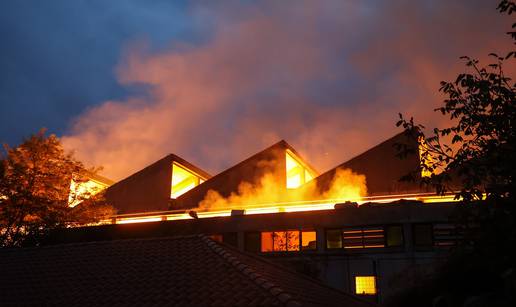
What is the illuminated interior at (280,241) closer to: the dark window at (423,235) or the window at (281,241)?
the window at (281,241)

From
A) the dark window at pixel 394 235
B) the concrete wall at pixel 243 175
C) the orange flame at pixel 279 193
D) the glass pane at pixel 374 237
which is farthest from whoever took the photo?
Answer: the concrete wall at pixel 243 175

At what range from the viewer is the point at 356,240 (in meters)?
29.3

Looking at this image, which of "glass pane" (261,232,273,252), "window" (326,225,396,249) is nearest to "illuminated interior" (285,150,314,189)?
"glass pane" (261,232,273,252)

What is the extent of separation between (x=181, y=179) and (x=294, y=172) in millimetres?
12442

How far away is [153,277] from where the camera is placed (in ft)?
39.4

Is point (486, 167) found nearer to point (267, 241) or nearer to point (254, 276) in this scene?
point (254, 276)

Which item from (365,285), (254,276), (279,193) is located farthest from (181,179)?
(254,276)

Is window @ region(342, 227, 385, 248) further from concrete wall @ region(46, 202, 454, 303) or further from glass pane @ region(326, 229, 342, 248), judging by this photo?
concrete wall @ region(46, 202, 454, 303)

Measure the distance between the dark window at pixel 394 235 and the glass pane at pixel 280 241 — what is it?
6.97m

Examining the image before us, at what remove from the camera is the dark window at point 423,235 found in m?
27.5

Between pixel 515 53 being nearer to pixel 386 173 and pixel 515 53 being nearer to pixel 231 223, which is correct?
pixel 231 223

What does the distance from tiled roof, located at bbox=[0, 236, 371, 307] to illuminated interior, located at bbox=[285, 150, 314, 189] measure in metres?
30.0

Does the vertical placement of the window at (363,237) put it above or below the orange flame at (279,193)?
below

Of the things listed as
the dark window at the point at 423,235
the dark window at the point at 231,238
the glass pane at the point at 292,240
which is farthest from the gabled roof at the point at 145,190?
the dark window at the point at 423,235
